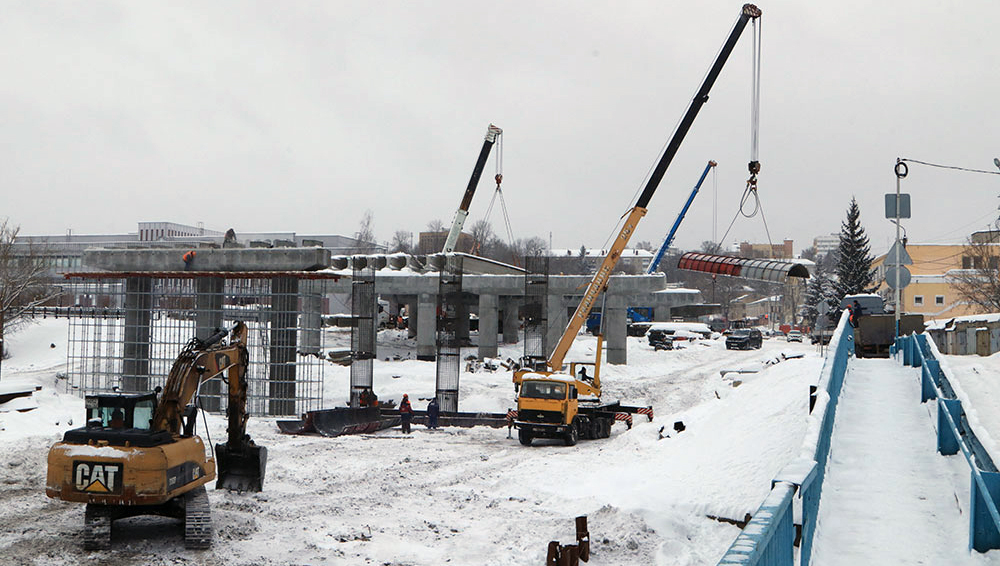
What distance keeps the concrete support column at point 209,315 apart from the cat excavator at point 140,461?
733 inches

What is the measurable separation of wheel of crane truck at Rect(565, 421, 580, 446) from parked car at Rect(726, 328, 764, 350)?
4532 centimetres

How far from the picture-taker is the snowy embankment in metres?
13.5

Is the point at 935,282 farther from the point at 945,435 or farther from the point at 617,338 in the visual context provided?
the point at 945,435

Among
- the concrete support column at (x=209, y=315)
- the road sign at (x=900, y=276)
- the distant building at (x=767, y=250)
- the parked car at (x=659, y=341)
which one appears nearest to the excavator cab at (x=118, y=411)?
the concrete support column at (x=209, y=315)

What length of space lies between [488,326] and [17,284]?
89.7 ft

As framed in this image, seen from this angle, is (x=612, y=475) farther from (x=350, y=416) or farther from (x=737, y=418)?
(x=350, y=416)

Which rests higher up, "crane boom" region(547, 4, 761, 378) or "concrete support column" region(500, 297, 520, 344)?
"crane boom" region(547, 4, 761, 378)

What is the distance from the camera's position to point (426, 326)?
54.5 meters

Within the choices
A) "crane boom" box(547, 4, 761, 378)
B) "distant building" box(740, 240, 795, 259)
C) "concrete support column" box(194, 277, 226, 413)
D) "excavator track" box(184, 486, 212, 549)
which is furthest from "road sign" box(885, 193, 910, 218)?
"distant building" box(740, 240, 795, 259)

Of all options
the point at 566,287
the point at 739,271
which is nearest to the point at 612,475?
the point at 739,271

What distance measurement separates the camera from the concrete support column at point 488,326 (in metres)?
53.7

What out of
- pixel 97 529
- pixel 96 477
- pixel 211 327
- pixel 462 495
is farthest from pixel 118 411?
pixel 211 327

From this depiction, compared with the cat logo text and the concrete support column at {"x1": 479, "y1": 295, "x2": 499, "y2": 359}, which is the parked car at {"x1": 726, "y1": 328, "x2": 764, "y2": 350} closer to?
the concrete support column at {"x1": 479, "y1": 295, "x2": 499, "y2": 359}

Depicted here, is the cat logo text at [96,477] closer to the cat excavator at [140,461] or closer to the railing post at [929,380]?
the cat excavator at [140,461]
